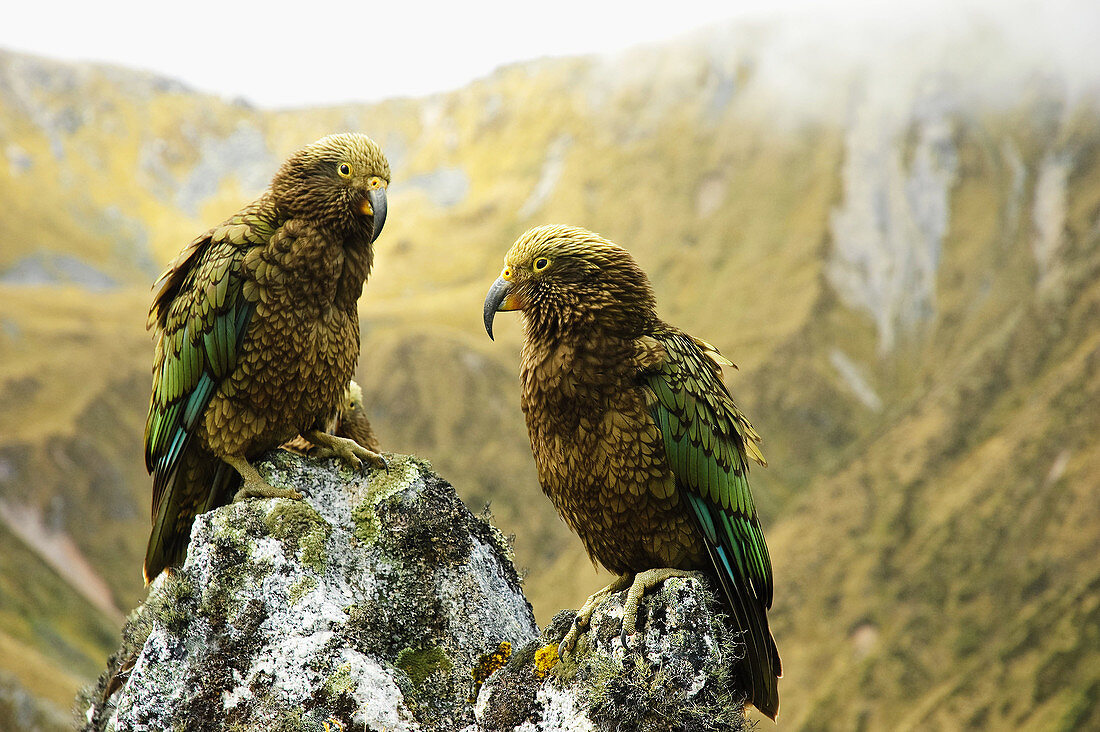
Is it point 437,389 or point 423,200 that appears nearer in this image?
point 437,389

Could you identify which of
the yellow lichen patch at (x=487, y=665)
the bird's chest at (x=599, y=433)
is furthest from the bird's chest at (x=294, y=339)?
the yellow lichen patch at (x=487, y=665)

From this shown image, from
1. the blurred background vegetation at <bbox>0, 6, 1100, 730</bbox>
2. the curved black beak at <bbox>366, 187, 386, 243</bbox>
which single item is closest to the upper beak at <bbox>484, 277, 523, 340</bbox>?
the curved black beak at <bbox>366, 187, 386, 243</bbox>

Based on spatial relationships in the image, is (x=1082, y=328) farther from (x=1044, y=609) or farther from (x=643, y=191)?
(x=643, y=191)

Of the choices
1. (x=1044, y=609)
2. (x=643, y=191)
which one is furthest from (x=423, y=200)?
(x=1044, y=609)

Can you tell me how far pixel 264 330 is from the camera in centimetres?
595

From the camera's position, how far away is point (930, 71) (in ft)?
253

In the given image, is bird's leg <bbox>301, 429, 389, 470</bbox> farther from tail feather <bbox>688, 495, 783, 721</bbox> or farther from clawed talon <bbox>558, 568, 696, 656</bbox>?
tail feather <bbox>688, 495, 783, 721</bbox>

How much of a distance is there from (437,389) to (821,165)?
3700 cm

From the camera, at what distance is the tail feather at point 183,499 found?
247 inches

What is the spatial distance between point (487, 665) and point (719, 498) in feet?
6.12

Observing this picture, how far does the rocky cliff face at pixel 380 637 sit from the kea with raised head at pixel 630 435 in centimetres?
22

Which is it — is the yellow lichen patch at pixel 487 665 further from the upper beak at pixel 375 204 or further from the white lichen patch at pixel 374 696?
the upper beak at pixel 375 204

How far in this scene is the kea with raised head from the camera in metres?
5.12

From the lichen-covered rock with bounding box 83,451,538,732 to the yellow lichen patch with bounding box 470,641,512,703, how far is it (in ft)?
0.13
